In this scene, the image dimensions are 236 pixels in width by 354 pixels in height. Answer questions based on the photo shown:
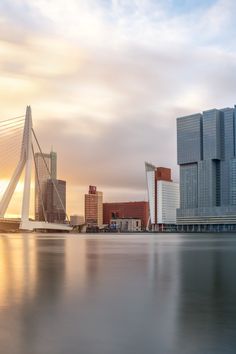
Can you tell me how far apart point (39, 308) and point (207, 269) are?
43.8 feet

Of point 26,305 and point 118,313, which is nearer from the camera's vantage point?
point 118,313

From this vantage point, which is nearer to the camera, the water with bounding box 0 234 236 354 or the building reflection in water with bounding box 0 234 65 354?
the water with bounding box 0 234 236 354

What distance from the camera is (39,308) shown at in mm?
14391

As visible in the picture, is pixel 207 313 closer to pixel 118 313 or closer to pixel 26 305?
pixel 118 313

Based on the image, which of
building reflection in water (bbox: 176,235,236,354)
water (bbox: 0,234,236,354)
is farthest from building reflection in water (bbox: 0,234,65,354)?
building reflection in water (bbox: 176,235,236,354)

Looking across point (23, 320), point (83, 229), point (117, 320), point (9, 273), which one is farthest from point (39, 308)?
point (83, 229)

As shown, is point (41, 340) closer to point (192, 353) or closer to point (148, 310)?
point (192, 353)

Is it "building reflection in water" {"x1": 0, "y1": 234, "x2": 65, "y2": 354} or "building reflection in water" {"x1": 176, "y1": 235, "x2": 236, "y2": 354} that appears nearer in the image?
"building reflection in water" {"x1": 176, "y1": 235, "x2": 236, "y2": 354}

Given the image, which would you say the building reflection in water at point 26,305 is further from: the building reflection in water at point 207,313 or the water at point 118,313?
the building reflection in water at point 207,313

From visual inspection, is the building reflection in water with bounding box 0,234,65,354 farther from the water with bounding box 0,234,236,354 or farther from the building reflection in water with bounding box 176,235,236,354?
the building reflection in water with bounding box 176,235,236,354

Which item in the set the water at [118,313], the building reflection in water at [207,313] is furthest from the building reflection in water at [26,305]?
the building reflection in water at [207,313]

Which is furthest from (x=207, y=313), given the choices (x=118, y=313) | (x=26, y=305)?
(x=26, y=305)

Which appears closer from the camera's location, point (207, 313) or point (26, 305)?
point (207, 313)

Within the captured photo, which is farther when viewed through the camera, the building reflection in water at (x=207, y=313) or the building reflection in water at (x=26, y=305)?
the building reflection in water at (x=26, y=305)
